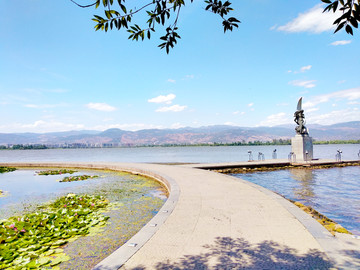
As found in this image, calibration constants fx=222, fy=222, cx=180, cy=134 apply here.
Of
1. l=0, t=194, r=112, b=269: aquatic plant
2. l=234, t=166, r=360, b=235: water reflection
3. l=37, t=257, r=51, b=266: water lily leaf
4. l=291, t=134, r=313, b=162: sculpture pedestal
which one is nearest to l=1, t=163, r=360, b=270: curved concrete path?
l=37, t=257, r=51, b=266: water lily leaf

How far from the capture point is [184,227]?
555cm

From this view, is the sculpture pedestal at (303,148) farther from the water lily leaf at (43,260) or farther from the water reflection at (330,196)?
the water lily leaf at (43,260)

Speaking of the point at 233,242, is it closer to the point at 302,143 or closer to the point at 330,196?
the point at 330,196

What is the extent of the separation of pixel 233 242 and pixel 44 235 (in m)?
5.00

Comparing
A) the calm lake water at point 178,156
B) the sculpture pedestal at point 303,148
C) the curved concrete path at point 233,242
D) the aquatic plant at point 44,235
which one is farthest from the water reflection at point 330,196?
the calm lake water at point 178,156

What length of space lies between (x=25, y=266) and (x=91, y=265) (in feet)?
4.11

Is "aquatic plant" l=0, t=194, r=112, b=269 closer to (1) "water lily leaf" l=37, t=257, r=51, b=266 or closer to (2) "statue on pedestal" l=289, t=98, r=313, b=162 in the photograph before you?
(1) "water lily leaf" l=37, t=257, r=51, b=266

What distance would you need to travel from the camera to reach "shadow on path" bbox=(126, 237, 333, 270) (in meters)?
3.74

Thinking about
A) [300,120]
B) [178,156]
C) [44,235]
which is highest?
[300,120]

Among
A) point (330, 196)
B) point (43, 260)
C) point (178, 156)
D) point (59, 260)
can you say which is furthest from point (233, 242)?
point (178, 156)

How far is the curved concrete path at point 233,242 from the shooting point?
152 inches

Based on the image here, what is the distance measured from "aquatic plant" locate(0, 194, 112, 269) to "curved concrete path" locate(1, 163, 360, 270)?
186cm

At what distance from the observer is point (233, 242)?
4.67 m

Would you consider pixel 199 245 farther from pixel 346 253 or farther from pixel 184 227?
pixel 346 253
